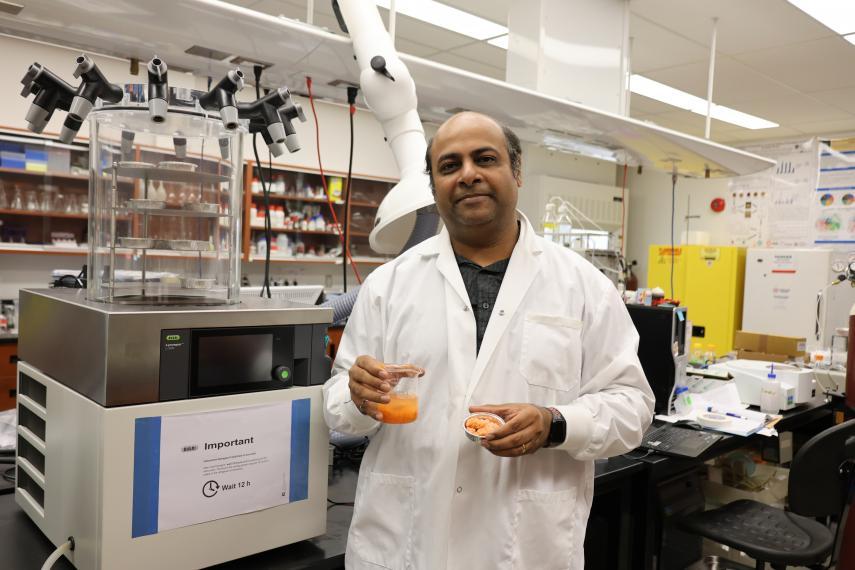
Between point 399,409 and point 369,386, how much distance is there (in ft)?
0.23

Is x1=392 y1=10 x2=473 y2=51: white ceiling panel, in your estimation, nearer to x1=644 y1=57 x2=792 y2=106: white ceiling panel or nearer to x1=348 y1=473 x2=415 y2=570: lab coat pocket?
x1=644 y1=57 x2=792 y2=106: white ceiling panel

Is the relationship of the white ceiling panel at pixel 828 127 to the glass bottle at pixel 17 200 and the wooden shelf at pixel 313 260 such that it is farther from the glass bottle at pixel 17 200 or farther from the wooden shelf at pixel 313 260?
the glass bottle at pixel 17 200

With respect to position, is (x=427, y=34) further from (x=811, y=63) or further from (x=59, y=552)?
(x=59, y=552)

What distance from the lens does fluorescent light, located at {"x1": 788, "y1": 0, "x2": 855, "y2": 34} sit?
3387 millimetres

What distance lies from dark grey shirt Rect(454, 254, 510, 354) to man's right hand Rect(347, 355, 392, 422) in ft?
0.81

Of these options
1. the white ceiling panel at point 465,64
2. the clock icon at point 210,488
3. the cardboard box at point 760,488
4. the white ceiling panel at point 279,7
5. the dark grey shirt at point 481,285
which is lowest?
the cardboard box at point 760,488

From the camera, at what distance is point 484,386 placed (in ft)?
3.96

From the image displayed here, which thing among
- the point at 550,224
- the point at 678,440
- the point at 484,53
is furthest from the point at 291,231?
the point at 678,440

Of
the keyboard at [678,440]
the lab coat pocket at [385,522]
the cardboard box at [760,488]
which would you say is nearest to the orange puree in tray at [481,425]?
the lab coat pocket at [385,522]

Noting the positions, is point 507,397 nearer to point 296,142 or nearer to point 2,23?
point 296,142

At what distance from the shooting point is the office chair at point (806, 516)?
1.86 meters

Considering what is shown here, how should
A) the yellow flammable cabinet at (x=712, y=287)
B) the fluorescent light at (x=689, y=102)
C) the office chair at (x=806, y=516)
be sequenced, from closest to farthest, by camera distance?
the office chair at (x=806, y=516) → the fluorescent light at (x=689, y=102) → the yellow flammable cabinet at (x=712, y=287)

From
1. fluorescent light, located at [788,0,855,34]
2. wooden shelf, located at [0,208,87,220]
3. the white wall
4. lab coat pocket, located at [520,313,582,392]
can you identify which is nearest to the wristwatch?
lab coat pocket, located at [520,313,582,392]

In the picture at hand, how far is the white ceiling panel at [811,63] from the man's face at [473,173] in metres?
3.69
